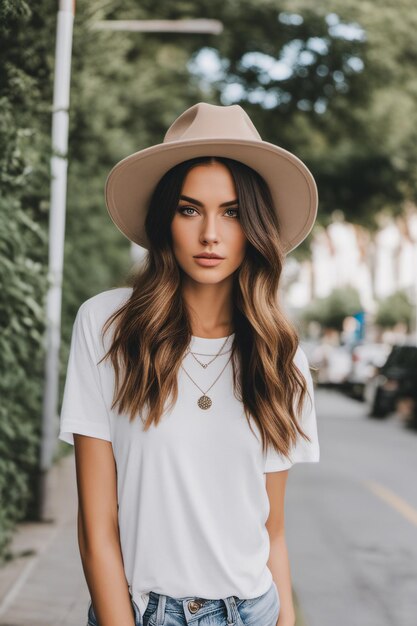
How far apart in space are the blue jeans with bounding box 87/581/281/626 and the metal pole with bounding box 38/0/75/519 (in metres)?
5.21

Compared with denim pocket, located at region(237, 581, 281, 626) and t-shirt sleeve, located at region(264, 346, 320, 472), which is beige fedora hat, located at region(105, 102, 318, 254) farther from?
denim pocket, located at region(237, 581, 281, 626)

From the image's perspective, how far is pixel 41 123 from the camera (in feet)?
24.8

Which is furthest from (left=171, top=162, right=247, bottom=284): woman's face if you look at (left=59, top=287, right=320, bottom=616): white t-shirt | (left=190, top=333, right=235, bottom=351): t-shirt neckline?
(left=59, top=287, right=320, bottom=616): white t-shirt

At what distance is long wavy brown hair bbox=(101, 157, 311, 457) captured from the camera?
77.3 inches

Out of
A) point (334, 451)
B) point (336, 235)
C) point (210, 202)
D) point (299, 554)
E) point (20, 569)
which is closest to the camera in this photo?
point (210, 202)

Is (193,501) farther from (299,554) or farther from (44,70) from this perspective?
(44,70)

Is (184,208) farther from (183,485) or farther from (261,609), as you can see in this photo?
(261,609)

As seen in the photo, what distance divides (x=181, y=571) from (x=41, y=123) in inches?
244

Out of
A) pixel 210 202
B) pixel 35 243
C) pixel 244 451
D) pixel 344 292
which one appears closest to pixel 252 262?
pixel 210 202

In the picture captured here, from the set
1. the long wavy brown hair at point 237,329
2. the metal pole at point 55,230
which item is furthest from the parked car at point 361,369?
the long wavy brown hair at point 237,329

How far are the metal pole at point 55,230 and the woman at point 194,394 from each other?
4996 mm

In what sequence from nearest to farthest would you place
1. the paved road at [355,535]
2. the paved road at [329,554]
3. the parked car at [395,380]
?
the paved road at [329,554] < the paved road at [355,535] < the parked car at [395,380]

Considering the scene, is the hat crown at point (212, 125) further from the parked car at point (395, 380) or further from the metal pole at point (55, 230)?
the parked car at point (395, 380)

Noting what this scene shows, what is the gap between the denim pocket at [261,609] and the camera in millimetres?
1953
